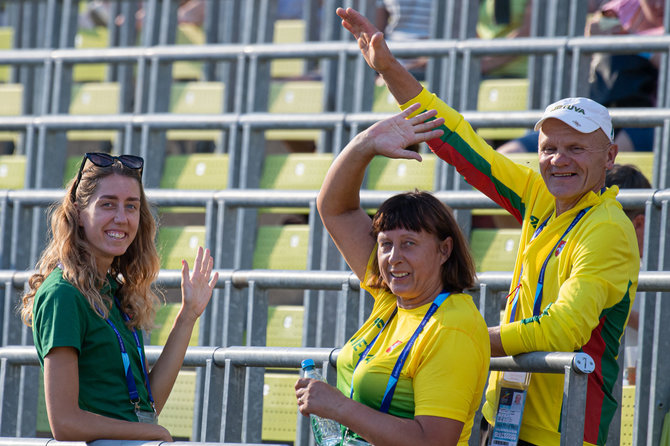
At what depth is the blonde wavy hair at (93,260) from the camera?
2713 millimetres

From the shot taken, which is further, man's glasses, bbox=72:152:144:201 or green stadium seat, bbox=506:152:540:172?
green stadium seat, bbox=506:152:540:172

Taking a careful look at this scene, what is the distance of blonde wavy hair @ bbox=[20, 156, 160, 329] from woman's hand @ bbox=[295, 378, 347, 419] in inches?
27.4

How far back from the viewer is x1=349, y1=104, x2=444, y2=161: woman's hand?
2627 millimetres

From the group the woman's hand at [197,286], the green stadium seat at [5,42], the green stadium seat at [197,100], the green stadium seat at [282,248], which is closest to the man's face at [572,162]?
the woman's hand at [197,286]

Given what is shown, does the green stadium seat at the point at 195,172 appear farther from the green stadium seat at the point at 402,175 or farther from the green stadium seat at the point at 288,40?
the green stadium seat at the point at 288,40

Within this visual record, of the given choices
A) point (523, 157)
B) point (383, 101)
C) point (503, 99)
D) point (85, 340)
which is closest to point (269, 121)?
point (383, 101)

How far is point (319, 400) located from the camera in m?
2.29

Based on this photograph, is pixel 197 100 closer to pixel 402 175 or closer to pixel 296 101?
pixel 296 101

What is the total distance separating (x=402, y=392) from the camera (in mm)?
2367

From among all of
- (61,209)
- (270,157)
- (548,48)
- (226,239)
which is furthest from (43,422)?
(548,48)

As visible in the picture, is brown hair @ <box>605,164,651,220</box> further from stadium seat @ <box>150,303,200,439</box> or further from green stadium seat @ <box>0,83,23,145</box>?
green stadium seat @ <box>0,83,23,145</box>

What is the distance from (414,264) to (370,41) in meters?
0.74

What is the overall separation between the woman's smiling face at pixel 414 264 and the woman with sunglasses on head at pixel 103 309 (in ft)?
2.47

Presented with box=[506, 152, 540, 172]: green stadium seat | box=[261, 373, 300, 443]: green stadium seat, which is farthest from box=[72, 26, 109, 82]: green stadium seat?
box=[261, 373, 300, 443]: green stadium seat
